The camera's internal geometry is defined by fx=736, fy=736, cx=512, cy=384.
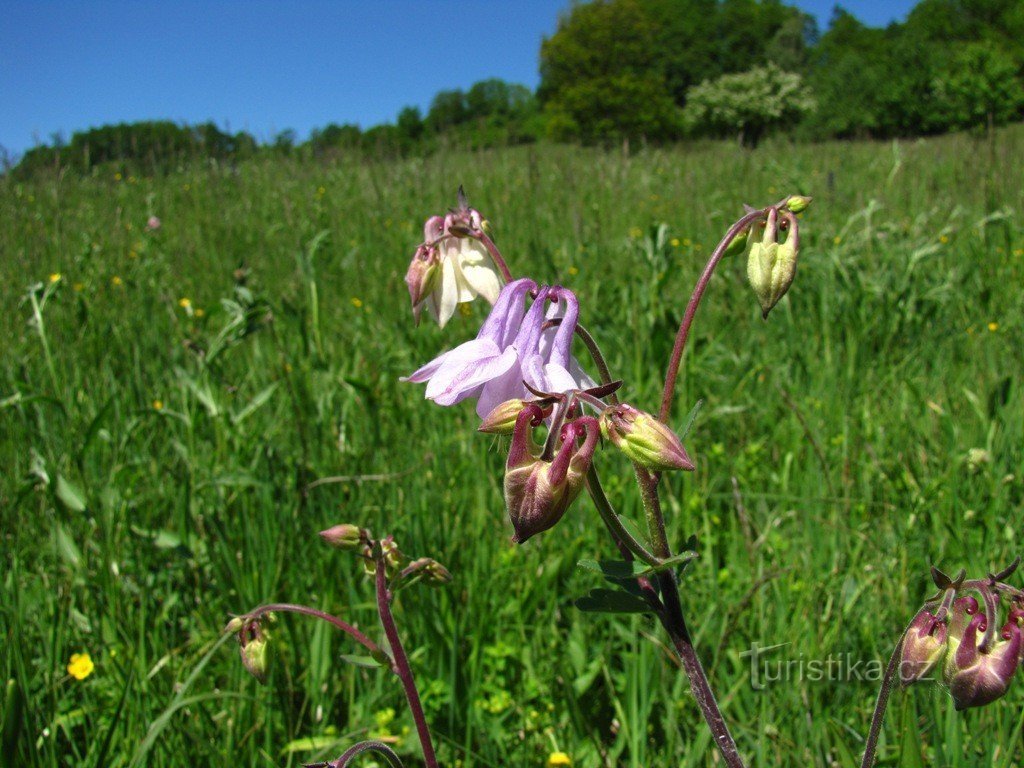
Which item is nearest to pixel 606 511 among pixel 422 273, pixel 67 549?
pixel 422 273

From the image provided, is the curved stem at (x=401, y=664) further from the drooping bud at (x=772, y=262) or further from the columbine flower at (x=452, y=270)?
the drooping bud at (x=772, y=262)

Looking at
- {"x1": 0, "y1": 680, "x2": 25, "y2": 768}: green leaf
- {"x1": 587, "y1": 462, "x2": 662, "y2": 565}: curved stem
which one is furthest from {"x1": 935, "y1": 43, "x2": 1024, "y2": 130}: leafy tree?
{"x1": 0, "y1": 680, "x2": 25, "y2": 768}: green leaf

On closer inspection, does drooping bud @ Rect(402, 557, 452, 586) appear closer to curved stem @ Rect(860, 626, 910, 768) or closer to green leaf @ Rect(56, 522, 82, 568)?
curved stem @ Rect(860, 626, 910, 768)

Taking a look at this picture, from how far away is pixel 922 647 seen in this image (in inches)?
30.2

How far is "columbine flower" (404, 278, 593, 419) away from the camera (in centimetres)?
74

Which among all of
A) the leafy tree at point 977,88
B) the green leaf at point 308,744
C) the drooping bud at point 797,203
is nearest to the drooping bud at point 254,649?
the green leaf at point 308,744

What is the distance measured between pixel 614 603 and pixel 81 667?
1080mm

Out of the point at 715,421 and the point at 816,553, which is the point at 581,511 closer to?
the point at 816,553

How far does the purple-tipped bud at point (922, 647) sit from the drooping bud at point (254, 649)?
0.78m

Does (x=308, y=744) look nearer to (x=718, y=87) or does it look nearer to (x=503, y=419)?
(x=503, y=419)

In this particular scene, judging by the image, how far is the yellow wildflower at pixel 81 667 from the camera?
1344 millimetres

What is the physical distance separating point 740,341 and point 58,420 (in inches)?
95.7

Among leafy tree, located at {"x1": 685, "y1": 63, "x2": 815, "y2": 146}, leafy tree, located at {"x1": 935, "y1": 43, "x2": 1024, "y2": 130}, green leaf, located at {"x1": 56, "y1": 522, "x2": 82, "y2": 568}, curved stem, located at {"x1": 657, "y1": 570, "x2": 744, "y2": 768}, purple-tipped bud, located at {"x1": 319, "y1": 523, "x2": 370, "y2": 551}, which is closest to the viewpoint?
curved stem, located at {"x1": 657, "y1": 570, "x2": 744, "y2": 768}

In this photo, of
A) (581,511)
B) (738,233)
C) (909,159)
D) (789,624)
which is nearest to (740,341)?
(581,511)
